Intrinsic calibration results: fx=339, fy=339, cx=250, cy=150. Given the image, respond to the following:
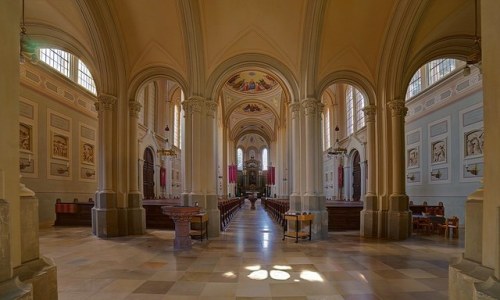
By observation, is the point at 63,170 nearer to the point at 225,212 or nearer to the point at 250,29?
the point at 225,212

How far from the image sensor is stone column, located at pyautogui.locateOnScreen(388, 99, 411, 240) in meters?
10.2

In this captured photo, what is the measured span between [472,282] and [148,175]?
22.7 meters

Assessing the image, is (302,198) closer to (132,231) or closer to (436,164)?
(132,231)

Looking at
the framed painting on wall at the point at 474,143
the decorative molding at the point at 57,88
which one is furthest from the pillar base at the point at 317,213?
the decorative molding at the point at 57,88

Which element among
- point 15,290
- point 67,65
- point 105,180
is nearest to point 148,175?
point 67,65

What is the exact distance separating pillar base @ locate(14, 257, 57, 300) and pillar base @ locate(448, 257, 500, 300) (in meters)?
3.58

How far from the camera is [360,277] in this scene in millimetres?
5676

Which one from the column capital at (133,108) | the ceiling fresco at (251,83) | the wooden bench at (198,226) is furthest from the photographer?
the ceiling fresco at (251,83)

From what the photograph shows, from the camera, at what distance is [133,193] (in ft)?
36.4

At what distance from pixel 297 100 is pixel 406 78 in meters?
3.44

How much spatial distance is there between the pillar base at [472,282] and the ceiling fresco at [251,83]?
69.3ft

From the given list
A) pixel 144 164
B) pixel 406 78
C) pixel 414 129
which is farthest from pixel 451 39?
pixel 144 164

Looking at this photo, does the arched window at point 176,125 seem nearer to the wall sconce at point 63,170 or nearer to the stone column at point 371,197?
the wall sconce at point 63,170

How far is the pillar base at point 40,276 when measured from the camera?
2.88 meters
